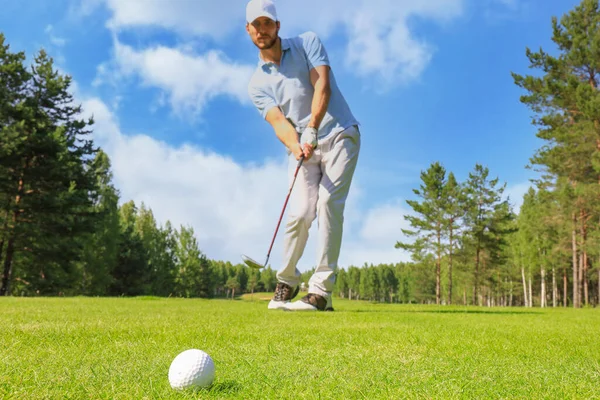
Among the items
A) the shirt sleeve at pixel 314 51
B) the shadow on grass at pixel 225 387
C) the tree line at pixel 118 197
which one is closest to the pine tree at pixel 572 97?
the tree line at pixel 118 197

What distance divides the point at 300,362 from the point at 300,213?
143 inches

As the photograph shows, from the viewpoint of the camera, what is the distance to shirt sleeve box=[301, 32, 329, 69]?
5.65m

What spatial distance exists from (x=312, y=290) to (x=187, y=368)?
3972 millimetres

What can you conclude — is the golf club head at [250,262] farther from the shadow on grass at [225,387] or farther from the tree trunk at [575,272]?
the tree trunk at [575,272]

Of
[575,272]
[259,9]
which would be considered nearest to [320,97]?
[259,9]

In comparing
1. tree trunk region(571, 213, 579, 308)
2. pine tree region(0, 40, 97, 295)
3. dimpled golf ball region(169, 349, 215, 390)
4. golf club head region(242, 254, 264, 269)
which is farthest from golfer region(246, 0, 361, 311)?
tree trunk region(571, 213, 579, 308)

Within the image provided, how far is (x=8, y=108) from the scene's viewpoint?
21312mm

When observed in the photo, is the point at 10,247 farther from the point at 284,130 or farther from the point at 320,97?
the point at 320,97

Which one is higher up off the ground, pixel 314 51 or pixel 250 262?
pixel 314 51

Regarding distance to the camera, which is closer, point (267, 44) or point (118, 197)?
point (267, 44)

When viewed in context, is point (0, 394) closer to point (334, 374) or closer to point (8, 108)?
point (334, 374)

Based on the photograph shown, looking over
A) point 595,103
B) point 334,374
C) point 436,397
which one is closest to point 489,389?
point 436,397

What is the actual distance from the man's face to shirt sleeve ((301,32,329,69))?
0.39 metres

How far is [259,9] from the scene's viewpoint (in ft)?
17.5
